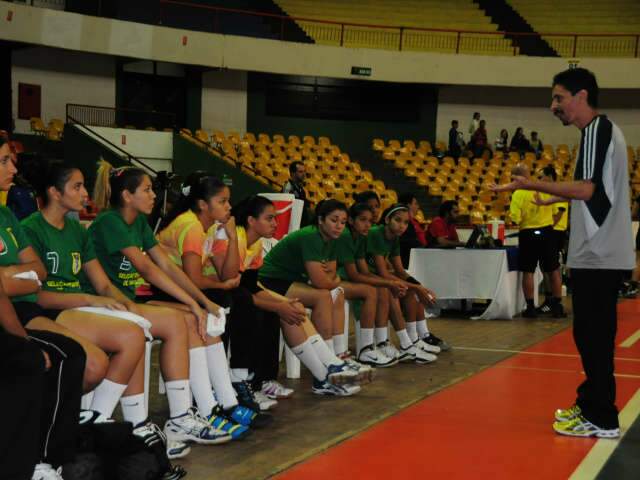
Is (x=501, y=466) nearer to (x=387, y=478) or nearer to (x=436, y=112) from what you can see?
(x=387, y=478)

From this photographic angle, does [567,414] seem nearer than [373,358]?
Yes

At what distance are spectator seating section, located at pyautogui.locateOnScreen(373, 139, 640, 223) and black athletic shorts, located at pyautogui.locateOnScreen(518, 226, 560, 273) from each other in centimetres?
874

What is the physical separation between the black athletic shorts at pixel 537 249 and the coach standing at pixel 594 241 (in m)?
5.23

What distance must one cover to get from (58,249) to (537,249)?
22.2 ft

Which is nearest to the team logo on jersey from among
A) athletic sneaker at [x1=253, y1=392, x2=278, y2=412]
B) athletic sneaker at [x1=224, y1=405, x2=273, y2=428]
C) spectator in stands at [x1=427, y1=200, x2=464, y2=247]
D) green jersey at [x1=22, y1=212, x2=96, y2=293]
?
green jersey at [x1=22, y1=212, x2=96, y2=293]

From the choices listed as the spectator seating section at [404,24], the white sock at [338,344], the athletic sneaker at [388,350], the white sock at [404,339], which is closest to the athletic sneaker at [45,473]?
the white sock at [338,344]

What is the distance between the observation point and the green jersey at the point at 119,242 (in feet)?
14.6

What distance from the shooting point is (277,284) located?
623cm

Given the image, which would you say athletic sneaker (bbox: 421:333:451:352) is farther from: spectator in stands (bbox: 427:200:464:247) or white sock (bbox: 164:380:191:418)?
white sock (bbox: 164:380:191:418)

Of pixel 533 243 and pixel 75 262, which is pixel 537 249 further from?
pixel 75 262

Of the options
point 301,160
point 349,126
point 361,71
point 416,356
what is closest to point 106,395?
point 416,356

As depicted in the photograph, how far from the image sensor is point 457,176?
20.8 meters

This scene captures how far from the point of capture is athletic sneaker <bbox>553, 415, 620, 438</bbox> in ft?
15.1

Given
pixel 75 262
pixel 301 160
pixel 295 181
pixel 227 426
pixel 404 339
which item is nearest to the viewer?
pixel 75 262
